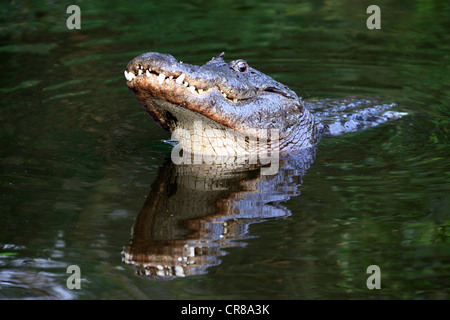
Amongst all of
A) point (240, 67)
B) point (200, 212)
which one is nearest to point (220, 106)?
point (240, 67)

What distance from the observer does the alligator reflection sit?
430 centimetres

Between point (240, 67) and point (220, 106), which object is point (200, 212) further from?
point (240, 67)

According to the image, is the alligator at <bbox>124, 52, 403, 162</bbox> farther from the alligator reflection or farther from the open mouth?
the alligator reflection

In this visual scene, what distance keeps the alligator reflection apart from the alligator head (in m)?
0.27

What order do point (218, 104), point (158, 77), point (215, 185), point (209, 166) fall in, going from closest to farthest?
point (158, 77)
point (215, 185)
point (218, 104)
point (209, 166)

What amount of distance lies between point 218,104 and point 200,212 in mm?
1164

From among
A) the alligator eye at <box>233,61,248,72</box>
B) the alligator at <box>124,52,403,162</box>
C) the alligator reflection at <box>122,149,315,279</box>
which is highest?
the alligator eye at <box>233,61,248,72</box>

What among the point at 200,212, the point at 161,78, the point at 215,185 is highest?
the point at 161,78

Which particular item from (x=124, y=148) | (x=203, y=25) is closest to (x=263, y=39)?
(x=203, y=25)

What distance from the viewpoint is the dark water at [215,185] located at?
417cm

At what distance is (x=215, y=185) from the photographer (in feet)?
18.4

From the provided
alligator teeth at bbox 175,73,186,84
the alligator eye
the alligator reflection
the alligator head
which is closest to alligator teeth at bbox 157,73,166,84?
the alligator head

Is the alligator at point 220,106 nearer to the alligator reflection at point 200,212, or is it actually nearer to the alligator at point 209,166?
the alligator at point 209,166

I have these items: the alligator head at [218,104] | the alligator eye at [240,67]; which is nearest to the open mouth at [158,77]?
the alligator head at [218,104]
